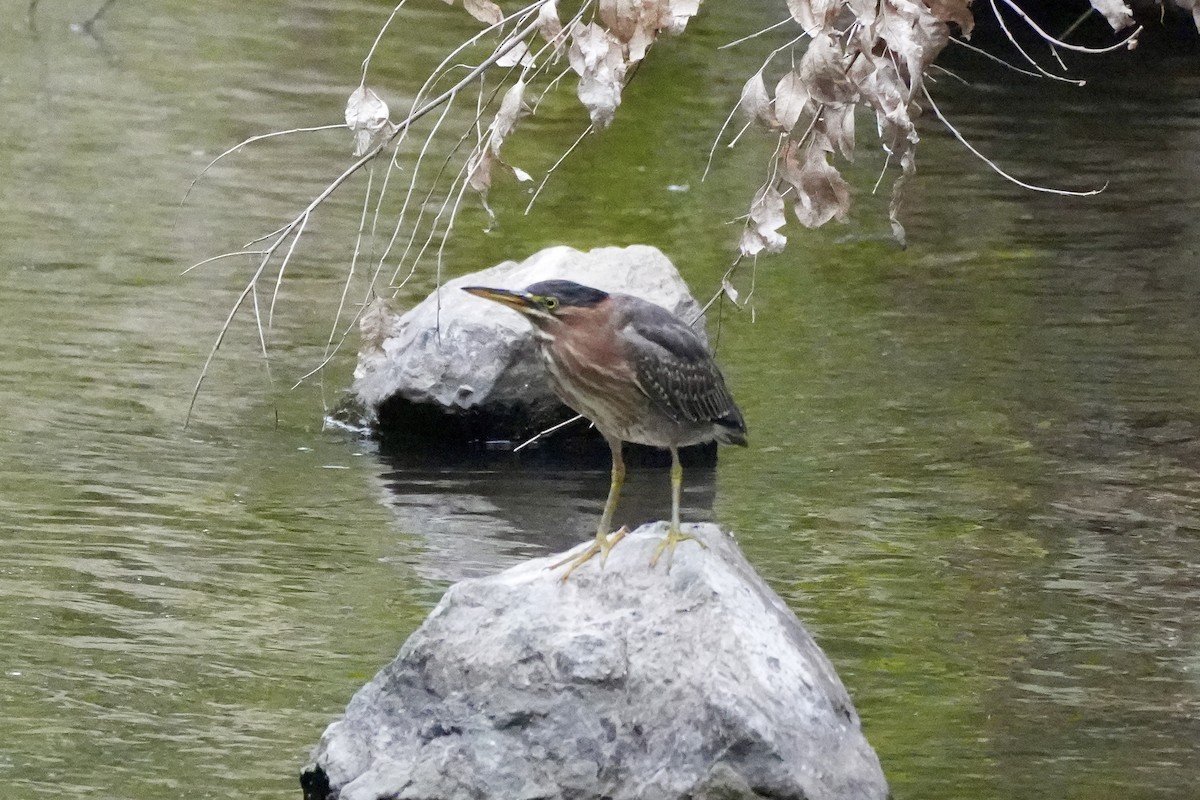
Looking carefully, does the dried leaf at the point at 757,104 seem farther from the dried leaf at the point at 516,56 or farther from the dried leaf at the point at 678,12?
the dried leaf at the point at 516,56

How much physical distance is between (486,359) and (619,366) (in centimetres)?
365

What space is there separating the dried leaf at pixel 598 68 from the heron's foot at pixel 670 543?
122 centimetres

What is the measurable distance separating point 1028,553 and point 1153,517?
0.84 metres

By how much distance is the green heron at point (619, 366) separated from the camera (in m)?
6.18

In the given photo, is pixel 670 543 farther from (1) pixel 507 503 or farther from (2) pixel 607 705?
(1) pixel 507 503

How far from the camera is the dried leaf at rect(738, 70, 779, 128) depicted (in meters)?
6.18

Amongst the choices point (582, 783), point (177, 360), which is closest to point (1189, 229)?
point (177, 360)

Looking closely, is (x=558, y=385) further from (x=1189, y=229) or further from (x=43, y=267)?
(x=1189, y=229)

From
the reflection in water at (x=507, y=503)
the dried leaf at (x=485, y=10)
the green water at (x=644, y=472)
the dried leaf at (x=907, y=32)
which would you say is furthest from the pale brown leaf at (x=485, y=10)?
the reflection in water at (x=507, y=503)

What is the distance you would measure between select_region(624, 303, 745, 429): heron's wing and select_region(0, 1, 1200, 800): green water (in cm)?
123


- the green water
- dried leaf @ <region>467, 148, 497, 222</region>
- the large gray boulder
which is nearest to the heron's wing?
the large gray boulder

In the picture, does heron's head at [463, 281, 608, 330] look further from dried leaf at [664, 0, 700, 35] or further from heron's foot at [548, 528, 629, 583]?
dried leaf at [664, 0, 700, 35]

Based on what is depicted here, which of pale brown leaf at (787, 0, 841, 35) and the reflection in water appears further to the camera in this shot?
the reflection in water

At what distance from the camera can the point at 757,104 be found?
6230 mm
